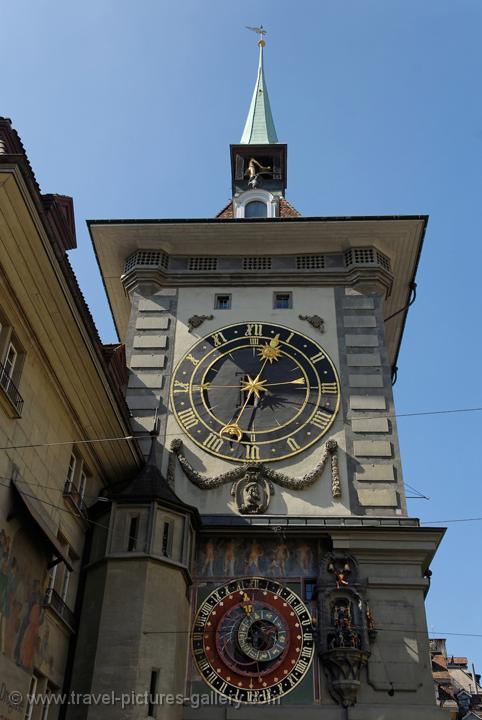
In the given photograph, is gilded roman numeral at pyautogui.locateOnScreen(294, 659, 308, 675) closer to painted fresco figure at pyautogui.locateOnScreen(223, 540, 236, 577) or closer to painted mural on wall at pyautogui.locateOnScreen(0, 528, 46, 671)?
painted fresco figure at pyautogui.locateOnScreen(223, 540, 236, 577)

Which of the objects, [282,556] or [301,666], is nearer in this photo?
[301,666]

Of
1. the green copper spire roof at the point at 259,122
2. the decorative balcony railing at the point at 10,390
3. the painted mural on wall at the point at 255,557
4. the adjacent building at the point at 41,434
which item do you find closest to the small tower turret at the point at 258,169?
the green copper spire roof at the point at 259,122

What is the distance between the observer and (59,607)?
49.7 ft

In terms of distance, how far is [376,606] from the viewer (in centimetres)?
1675

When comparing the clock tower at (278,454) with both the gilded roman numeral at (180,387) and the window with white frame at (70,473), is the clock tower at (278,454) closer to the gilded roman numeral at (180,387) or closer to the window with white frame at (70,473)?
the gilded roman numeral at (180,387)

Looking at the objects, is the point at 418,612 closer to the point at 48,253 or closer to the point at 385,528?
the point at 385,528

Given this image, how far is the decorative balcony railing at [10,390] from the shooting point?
13.2 metres

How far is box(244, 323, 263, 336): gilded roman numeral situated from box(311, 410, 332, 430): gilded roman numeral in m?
2.92

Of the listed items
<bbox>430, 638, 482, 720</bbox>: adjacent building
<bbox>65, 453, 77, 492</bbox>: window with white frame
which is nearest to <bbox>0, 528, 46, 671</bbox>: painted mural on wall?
<bbox>65, 453, 77, 492</bbox>: window with white frame

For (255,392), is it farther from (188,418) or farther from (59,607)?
(59,607)

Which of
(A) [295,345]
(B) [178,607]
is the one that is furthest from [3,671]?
(A) [295,345]

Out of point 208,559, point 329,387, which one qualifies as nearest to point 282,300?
point 329,387

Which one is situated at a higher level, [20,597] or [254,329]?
[254,329]

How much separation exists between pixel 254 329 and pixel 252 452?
371 centimetres
